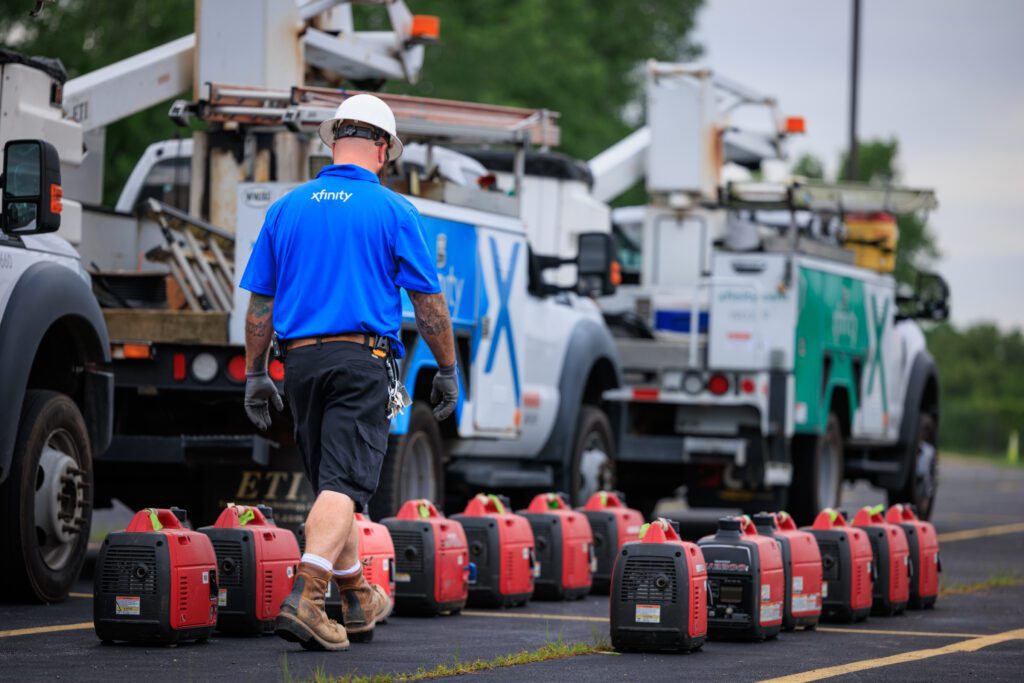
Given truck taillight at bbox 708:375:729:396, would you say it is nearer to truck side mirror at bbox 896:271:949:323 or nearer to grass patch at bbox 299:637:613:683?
truck side mirror at bbox 896:271:949:323

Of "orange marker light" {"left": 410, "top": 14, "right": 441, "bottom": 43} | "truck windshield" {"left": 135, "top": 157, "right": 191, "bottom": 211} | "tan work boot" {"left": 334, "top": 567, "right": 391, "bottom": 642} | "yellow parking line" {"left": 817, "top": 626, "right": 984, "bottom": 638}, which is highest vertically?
"orange marker light" {"left": 410, "top": 14, "right": 441, "bottom": 43}

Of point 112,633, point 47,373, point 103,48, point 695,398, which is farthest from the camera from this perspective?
point 103,48

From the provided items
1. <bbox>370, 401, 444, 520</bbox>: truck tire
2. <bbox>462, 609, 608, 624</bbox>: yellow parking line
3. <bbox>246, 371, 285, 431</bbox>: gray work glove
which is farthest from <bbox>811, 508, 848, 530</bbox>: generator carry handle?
<bbox>246, 371, 285, 431</bbox>: gray work glove

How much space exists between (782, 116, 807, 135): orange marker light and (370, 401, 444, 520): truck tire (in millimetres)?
A: 9653

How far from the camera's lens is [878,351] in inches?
730

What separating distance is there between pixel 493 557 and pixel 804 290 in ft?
22.1

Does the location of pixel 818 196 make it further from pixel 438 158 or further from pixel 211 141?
pixel 211 141

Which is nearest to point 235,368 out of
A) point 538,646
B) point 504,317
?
point 504,317

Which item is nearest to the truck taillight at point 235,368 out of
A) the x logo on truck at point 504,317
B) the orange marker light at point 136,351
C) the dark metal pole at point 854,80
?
the orange marker light at point 136,351

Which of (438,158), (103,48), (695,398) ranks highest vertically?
(103,48)

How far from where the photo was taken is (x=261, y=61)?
12.5 m

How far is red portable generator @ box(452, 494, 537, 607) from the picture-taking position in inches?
400

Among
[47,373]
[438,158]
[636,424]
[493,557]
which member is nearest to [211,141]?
[438,158]

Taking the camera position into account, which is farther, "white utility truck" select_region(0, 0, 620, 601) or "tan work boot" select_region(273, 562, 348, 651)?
"white utility truck" select_region(0, 0, 620, 601)
